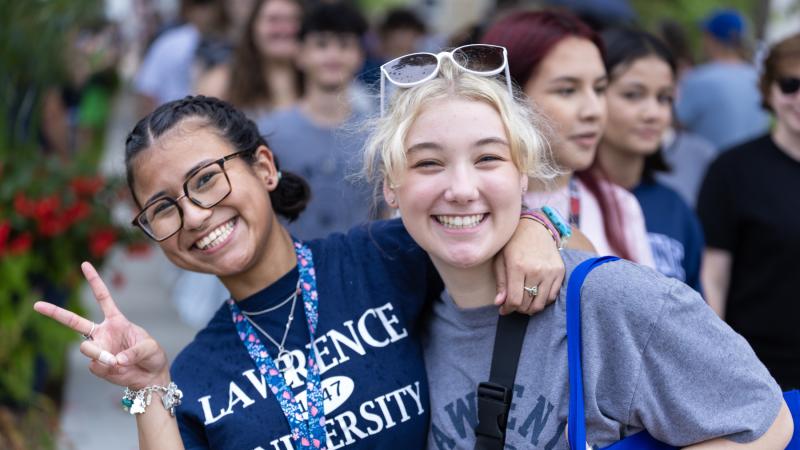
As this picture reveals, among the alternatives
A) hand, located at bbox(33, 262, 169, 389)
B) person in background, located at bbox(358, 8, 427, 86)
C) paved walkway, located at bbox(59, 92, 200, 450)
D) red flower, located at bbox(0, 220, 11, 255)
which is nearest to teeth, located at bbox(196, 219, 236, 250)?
hand, located at bbox(33, 262, 169, 389)

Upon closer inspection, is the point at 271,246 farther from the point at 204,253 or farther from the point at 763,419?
the point at 763,419

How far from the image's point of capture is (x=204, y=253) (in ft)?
8.02

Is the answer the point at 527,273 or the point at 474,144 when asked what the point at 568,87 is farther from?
the point at 527,273

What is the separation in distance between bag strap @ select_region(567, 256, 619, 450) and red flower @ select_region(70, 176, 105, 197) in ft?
11.7

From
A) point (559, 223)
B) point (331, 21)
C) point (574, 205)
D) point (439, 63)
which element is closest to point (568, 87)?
point (574, 205)

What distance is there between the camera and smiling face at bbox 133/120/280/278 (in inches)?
94.5

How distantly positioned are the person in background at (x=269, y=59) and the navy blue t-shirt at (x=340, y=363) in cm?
329

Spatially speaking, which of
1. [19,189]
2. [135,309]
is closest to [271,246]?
[19,189]

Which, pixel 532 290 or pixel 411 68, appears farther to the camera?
pixel 411 68

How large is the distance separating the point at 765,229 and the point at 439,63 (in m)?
2.07

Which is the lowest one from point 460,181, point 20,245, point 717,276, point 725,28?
point 717,276

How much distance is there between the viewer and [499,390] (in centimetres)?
217

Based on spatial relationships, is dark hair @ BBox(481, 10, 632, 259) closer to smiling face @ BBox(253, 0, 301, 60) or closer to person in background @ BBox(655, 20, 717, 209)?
person in background @ BBox(655, 20, 717, 209)

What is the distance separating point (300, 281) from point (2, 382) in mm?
2821
